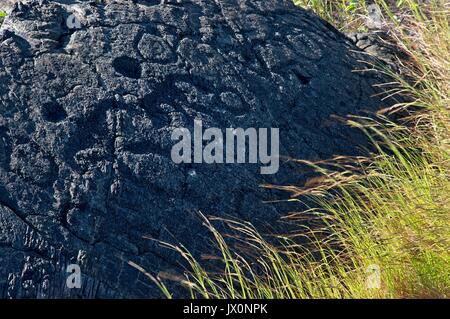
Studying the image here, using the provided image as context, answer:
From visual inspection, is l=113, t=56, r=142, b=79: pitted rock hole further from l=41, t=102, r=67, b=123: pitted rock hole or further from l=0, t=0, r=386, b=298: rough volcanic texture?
l=41, t=102, r=67, b=123: pitted rock hole

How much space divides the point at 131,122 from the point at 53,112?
0.31 metres

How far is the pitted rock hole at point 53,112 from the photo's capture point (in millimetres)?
3348

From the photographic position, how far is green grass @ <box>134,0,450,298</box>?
10.3ft

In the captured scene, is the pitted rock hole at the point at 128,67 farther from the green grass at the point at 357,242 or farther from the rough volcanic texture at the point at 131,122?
the green grass at the point at 357,242

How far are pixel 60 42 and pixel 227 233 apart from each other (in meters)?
Result: 1.10

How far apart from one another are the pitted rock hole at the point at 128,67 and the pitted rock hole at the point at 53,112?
317mm

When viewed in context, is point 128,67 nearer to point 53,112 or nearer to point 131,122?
point 131,122

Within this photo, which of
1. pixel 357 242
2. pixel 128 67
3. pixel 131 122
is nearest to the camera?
pixel 357 242

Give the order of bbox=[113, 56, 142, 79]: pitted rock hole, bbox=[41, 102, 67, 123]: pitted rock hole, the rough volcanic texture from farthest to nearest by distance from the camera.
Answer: bbox=[113, 56, 142, 79]: pitted rock hole → bbox=[41, 102, 67, 123]: pitted rock hole → the rough volcanic texture

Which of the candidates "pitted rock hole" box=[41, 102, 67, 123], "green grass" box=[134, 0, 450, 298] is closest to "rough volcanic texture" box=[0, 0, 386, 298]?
"pitted rock hole" box=[41, 102, 67, 123]

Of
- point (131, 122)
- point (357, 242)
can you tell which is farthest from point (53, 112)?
point (357, 242)

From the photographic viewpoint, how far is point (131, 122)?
340cm

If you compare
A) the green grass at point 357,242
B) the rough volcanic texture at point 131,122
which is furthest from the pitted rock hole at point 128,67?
the green grass at point 357,242

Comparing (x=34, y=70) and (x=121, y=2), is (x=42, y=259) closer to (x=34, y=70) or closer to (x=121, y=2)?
(x=34, y=70)
